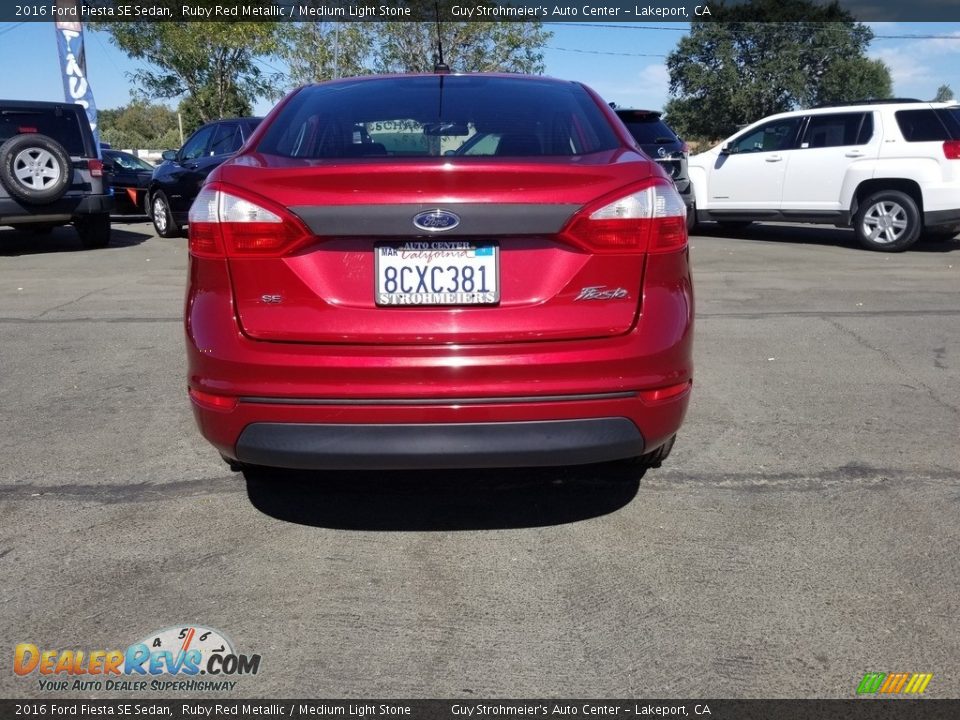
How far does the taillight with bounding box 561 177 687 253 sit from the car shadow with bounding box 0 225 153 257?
11021 millimetres

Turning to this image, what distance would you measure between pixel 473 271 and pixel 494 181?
28 centimetres

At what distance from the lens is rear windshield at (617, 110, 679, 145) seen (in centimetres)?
1367

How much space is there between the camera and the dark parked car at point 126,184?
642 inches

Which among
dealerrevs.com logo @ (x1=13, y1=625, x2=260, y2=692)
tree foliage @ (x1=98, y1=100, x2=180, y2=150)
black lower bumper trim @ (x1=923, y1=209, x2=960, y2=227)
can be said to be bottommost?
tree foliage @ (x1=98, y1=100, x2=180, y2=150)

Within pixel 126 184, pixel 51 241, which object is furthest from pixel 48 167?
pixel 126 184

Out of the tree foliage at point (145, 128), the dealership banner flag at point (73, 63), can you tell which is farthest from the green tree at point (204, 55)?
the tree foliage at point (145, 128)

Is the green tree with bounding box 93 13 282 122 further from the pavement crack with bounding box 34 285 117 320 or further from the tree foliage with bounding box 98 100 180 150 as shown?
the tree foliage with bounding box 98 100 180 150

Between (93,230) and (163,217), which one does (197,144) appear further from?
(93,230)

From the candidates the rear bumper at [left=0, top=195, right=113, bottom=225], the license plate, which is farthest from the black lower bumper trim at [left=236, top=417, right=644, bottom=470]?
the rear bumper at [left=0, top=195, right=113, bottom=225]

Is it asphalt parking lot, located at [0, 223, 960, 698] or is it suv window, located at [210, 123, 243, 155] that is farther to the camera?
suv window, located at [210, 123, 243, 155]

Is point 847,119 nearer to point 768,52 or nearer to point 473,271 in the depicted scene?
point 473,271

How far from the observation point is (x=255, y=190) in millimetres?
2914

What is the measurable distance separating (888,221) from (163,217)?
10.1 meters

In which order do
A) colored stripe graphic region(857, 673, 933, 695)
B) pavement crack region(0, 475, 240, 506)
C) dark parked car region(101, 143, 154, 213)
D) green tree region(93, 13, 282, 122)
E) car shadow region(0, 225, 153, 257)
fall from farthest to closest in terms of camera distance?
green tree region(93, 13, 282, 122)
dark parked car region(101, 143, 154, 213)
car shadow region(0, 225, 153, 257)
pavement crack region(0, 475, 240, 506)
colored stripe graphic region(857, 673, 933, 695)
